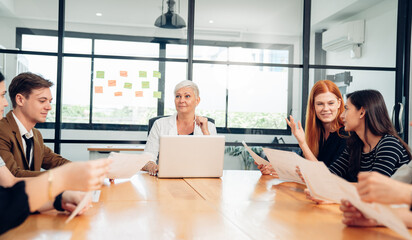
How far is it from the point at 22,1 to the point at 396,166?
3.77 metres

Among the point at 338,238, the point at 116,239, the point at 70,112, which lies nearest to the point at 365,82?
the point at 70,112

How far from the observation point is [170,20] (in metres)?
4.11

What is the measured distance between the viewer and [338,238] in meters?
1.10

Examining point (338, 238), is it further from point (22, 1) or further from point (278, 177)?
point (22, 1)

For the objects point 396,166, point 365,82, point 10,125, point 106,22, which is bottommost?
point 396,166

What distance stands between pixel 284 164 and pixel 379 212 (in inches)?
40.3

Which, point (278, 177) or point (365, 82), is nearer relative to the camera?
point (278, 177)

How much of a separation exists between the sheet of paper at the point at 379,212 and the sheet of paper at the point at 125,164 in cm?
108

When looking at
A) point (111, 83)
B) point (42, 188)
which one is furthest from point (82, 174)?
point (111, 83)

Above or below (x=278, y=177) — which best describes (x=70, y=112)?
above

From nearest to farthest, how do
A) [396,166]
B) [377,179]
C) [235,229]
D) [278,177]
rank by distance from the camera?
[377,179]
[235,229]
[396,166]
[278,177]

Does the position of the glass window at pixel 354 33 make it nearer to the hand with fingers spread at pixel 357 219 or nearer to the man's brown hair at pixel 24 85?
the man's brown hair at pixel 24 85

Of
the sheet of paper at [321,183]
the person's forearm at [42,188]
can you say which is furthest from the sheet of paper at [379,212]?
the person's forearm at [42,188]

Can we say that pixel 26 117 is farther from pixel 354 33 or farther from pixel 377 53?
pixel 377 53
